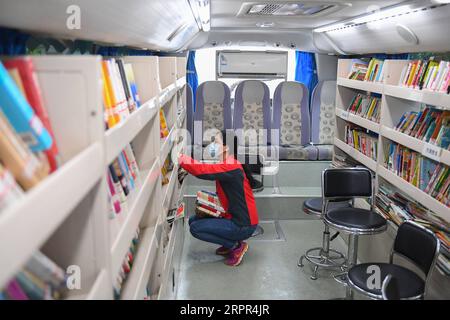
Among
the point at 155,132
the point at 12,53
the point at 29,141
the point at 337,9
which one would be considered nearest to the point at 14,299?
the point at 29,141

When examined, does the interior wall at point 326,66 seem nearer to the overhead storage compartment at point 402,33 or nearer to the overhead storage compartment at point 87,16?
the overhead storage compartment at point 402,33

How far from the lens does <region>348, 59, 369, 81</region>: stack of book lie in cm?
482

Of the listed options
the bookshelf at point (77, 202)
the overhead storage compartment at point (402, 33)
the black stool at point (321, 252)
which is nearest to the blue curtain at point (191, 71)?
the overhead storage compartment at point (402, 33)

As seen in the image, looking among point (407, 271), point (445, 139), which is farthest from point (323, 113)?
point (407, 271)

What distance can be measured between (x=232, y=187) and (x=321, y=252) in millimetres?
1132

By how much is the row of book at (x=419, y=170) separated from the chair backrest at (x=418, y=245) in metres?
0.40

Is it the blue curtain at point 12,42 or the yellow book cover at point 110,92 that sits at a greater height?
the blue curtain at point 12,42

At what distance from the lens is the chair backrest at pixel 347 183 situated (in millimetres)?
3832

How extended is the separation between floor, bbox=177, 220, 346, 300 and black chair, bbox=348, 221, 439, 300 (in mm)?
1094

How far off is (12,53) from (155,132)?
1066mm

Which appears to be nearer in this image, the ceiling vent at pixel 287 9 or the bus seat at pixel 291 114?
the ceiling vent at pixel 287 9

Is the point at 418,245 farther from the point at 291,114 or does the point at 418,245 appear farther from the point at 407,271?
the point at 291,114

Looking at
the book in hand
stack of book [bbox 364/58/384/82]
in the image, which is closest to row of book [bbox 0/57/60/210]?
the book in hand

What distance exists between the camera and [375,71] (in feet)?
14.7
